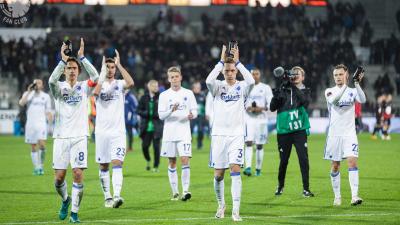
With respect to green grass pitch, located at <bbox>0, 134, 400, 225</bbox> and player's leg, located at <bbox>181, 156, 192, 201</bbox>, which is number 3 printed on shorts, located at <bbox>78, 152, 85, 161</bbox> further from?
player's leg, located at <bbox>181, 156, 192, 201</bbox>

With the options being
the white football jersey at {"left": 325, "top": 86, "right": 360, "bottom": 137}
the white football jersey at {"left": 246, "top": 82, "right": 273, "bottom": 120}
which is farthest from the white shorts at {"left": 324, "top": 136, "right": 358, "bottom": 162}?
the white football jersey at {"left": 246, "top": 82, "right": 273, "bottom": 120}

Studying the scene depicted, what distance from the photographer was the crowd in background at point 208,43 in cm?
4581

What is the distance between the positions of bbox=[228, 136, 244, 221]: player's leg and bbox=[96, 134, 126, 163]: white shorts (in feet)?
8.45

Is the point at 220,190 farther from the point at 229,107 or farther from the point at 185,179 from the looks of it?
the point at 185,179

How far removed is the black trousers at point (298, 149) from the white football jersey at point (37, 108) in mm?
8395

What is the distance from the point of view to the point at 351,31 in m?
50.8

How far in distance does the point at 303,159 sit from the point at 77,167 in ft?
17.6

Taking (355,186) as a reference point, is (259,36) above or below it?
above

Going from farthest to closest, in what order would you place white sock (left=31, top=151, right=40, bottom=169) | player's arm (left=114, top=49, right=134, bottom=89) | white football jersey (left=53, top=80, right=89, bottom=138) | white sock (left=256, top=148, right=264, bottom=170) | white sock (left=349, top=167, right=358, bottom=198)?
1. white sock (left=31, top=151, right=40, bottom=169)
2. white sock (left=256, top=148, right=264, bottom=170)
3. white sock (left=349, top=167, right=358, bottom=198)
4. player's arm (left=114, top=49, right=134, bottom=89)
5. white football jersey (left=53, top=80, right=89, bottom=138)

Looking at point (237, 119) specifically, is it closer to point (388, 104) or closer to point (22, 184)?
point (22, 184)

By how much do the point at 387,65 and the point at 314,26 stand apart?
16.2ft

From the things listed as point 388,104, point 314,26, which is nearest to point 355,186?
point 388,104

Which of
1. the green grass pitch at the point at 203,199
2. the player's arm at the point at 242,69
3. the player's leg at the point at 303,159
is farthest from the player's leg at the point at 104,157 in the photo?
the player's leg at the point at 303,159

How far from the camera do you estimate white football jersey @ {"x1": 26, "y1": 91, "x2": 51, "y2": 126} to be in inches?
906
